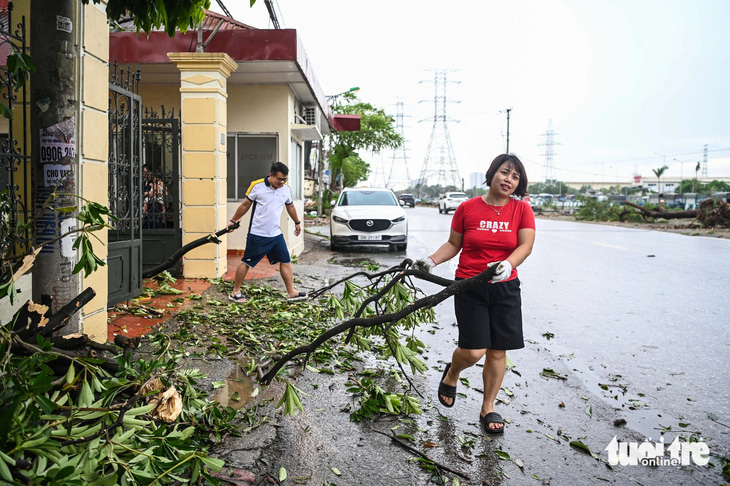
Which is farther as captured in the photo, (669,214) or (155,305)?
(669,214)

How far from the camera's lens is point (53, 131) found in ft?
13.1

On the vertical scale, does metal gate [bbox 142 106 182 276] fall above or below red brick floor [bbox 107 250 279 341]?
above

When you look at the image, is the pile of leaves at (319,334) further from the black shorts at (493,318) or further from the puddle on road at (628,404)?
the puddle on road at (628,404)

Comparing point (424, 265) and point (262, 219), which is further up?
point (262, 219)

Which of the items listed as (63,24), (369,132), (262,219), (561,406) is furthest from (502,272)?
(369,132)

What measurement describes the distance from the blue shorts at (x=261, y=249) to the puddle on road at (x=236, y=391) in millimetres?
3230

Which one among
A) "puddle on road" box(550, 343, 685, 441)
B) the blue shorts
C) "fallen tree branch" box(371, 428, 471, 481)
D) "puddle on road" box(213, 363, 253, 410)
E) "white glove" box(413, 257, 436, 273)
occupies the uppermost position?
"white glove" box(413, 257, 436, 273)

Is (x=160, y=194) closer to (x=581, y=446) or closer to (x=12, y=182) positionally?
(x=12, y=182)

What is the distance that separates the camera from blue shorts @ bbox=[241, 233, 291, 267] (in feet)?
27.7

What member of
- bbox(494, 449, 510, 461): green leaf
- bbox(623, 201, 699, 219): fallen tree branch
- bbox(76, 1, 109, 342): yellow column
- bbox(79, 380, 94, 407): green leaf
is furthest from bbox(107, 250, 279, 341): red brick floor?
bbox(623, 201, 699, 219): fallen tree branch

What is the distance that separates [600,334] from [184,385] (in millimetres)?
4986

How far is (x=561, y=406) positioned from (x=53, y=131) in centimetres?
404

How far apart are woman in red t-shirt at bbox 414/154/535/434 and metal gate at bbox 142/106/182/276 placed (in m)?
6.79

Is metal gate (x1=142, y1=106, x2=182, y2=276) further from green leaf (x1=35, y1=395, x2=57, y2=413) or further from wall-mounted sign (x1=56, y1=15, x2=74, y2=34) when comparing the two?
green leaf (x1=35, y1=395, x2=57, y2=413)
